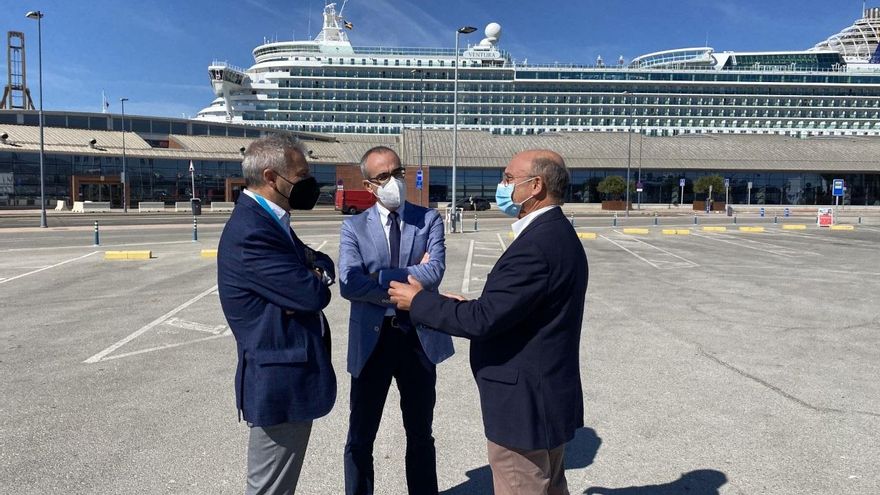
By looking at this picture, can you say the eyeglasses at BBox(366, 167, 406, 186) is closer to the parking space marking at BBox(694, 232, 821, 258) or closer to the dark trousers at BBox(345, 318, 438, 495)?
the dark trousers at BBox(345, 318, 438, 495)

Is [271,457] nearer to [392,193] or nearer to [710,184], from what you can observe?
[392,193]

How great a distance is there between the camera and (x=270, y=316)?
7.58 ft

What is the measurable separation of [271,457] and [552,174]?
67.2 inches

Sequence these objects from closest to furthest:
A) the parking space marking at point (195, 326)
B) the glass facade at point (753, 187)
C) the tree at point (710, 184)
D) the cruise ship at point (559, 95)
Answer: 1. the parking space marking at point (195, 326)
2. the tree at point (710, 184)
3. the glass facade at point (753, 187)
4. the cruise ship at point (559, 95)

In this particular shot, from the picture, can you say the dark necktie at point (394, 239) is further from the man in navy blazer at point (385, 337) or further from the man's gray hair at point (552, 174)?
the man's gray hair at point (552, 174)

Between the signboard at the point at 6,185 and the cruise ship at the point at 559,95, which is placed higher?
the cruise ship at the point at 559,95

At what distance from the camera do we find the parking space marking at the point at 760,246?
17.3 meters

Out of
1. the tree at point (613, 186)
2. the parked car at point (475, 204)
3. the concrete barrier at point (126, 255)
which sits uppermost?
the tree at point (613, 186)

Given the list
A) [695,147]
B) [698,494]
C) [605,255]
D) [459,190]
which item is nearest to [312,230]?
[605,255]

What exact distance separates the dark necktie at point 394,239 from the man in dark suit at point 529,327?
0.81m

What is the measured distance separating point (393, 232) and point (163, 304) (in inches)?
286

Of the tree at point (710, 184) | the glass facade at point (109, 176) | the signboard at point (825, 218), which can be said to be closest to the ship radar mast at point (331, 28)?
the glass facade at point (109, 176)

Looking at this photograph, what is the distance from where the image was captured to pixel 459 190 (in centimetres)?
6016

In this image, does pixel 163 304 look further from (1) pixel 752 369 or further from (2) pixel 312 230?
(2) pixel 312 230
